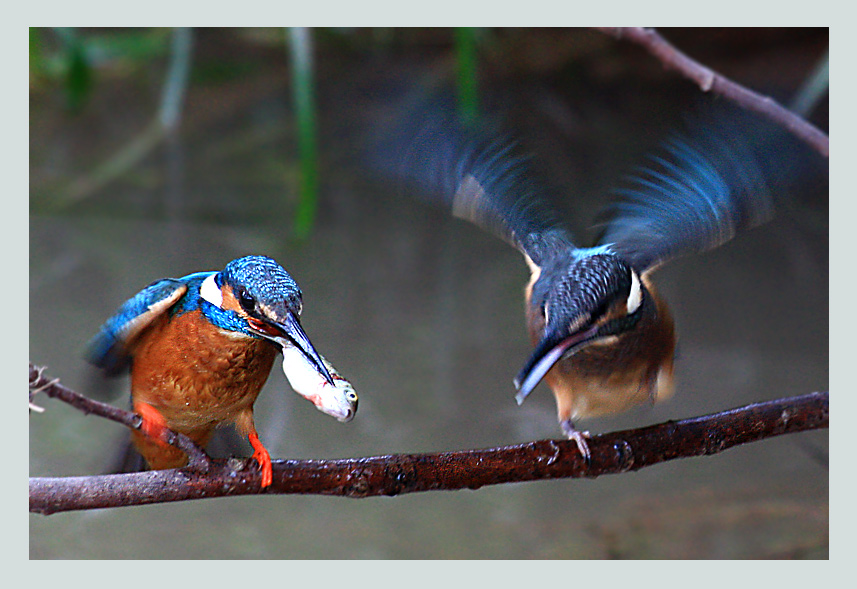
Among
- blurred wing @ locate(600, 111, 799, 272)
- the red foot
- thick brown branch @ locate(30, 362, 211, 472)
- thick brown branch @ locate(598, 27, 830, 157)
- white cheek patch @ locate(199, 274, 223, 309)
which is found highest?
thick brown branch @ locate(598, 27, 830, 157)

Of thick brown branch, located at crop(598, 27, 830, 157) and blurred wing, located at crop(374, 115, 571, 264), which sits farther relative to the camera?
thick brown branch, located at crop(598, 27, 830, 157)

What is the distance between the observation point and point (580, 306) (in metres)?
0.80

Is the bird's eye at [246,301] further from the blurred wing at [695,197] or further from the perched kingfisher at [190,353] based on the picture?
the blurred wing at [695,197]

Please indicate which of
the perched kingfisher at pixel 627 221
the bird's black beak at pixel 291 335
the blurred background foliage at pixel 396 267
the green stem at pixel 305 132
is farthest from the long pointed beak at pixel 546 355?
the green stem at pixel 305 132

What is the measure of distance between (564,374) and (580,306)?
0.64ft

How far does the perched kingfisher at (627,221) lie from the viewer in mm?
914

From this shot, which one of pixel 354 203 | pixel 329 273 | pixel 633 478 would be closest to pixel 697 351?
pixel 633 478

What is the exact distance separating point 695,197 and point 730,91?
32cm

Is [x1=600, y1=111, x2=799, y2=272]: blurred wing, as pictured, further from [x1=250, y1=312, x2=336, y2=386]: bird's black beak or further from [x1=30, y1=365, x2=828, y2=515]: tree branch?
[x1=250, y1=312, x2=336, y2=386]: bird's black beak

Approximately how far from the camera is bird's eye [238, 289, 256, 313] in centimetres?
71

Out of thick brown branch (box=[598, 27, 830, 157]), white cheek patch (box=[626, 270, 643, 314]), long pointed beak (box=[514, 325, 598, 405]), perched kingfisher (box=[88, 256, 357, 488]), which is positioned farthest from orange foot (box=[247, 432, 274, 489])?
thick brown branch (box=[598, 27, 830, 157])

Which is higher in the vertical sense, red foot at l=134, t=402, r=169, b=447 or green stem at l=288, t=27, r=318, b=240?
green stem at l=288, t=27, r=318, b=240

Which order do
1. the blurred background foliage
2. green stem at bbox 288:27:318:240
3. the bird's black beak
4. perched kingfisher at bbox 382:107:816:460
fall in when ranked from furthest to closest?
1. green stem at bbox 288:27:318:240
2. the blurred background foliage
3. perched kingfisher at bbox 382:107:816:460
4. the bird's black beak

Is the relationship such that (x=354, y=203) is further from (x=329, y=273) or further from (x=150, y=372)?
(x=150, y=372)
